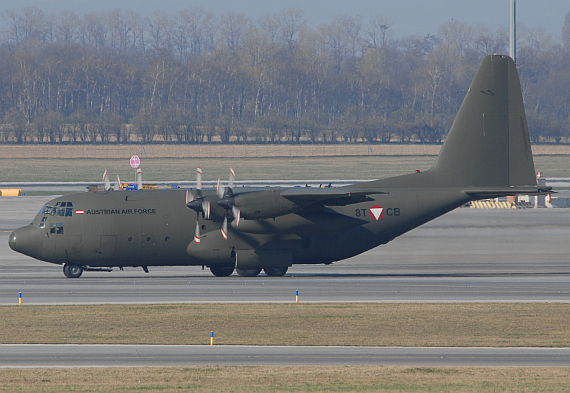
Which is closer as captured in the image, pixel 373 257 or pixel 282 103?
pixel 373 257

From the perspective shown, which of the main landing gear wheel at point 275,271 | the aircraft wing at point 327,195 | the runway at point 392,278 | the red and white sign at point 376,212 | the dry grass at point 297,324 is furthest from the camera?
the main landing gear wheel at point 275,271

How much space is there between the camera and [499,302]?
80.5 feet

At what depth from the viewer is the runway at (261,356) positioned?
55.1 ft

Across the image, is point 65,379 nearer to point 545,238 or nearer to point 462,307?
point 462,307

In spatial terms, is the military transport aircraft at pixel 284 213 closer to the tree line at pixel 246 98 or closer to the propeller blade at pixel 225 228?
the propeller blade at pixel 225 228

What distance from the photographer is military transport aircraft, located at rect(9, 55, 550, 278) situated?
99.3 feet

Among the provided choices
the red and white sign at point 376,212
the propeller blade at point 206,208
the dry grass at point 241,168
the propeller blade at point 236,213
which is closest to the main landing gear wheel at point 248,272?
the propeller blade at point 236,213

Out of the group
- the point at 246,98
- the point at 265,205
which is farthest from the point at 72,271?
the point at 246,98

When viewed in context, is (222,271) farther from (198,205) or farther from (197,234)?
(198,205)

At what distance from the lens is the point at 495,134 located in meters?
31.8

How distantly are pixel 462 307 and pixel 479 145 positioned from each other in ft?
33.7

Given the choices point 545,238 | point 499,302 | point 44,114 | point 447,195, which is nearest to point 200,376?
point 499,302

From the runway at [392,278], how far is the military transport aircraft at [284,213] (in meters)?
1.05

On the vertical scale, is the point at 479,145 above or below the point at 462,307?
above
